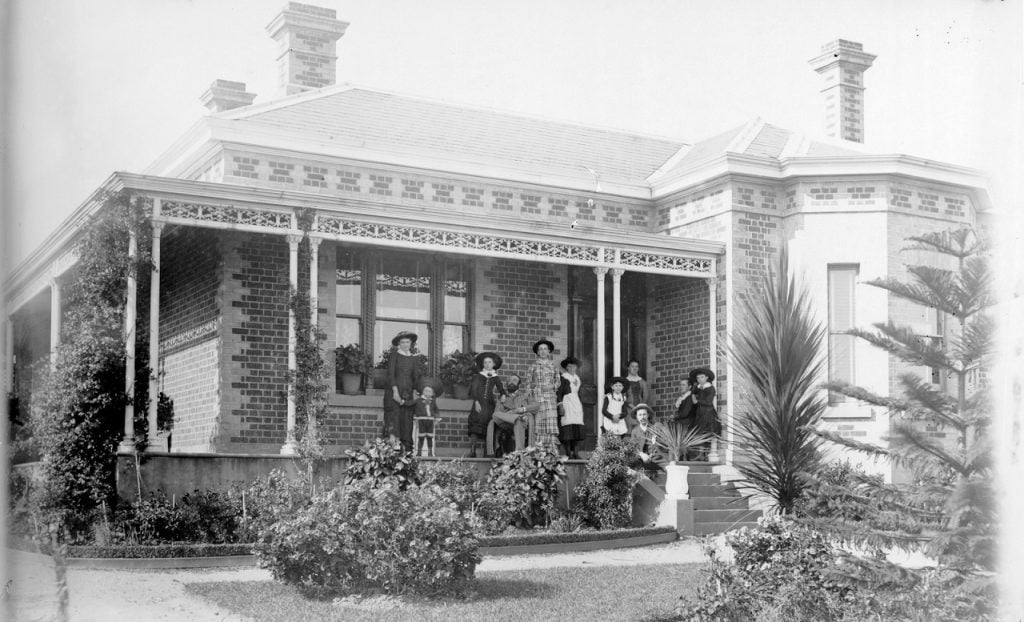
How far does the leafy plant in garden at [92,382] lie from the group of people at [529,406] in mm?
3042

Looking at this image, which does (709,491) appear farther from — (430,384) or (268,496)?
(268,496)

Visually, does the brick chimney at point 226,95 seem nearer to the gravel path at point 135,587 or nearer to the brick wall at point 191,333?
the brick wall at point 191,333

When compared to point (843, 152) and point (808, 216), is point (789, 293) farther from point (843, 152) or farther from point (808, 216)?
point (843, 152)

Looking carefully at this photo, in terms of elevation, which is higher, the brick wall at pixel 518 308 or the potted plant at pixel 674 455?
the brick wall at pixel 518 308

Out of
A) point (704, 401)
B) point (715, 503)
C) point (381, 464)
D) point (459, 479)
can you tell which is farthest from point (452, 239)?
point (715, 503)

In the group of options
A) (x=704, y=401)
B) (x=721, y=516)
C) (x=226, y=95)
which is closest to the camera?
(x=721, y=516)

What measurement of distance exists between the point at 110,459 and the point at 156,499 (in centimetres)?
67

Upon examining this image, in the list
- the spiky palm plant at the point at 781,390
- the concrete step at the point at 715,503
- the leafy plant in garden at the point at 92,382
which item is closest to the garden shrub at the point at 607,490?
the concrete step at the point at 715,503

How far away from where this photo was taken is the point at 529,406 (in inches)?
573

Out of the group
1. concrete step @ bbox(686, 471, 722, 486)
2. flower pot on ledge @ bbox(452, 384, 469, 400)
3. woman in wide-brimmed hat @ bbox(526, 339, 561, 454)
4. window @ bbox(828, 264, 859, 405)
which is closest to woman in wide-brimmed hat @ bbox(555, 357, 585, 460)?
woman in wide-brimmed hat @ bbox(526, 339, 561, 454)

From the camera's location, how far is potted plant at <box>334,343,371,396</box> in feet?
50.0

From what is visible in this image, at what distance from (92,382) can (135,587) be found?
3563 mm

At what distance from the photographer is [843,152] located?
56.5 feet

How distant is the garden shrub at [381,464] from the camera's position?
11469 millimetres
